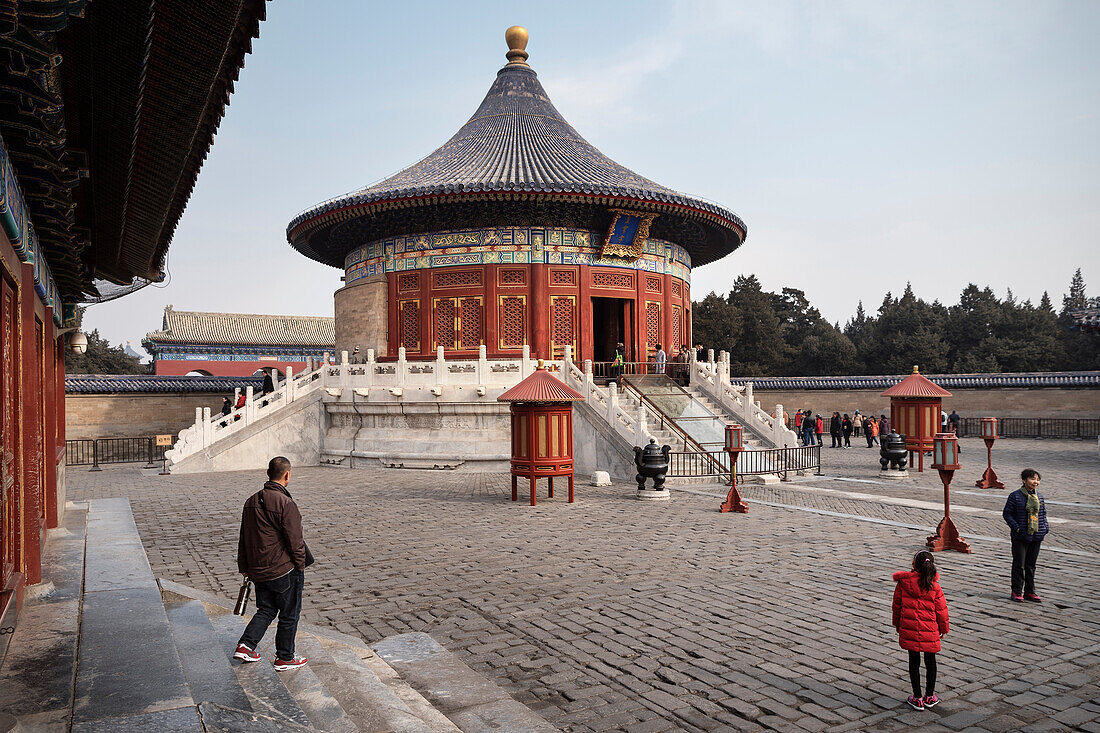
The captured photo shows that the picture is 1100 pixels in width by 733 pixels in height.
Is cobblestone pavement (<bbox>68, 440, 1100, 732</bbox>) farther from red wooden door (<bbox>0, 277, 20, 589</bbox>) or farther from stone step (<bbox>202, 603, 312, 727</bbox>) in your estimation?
red wooden door (<bbox>0, 277, 20, 589</bbox>)

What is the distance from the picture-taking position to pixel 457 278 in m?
22.5

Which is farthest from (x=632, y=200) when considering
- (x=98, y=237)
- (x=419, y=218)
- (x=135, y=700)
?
(x=135, y=700)

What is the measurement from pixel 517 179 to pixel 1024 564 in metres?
17.2

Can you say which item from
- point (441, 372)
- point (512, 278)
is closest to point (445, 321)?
point (512, 278)

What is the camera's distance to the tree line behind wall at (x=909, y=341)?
45.8m

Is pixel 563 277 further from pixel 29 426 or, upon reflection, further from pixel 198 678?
pixel 198 678

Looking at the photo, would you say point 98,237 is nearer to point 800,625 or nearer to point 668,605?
point 668,605

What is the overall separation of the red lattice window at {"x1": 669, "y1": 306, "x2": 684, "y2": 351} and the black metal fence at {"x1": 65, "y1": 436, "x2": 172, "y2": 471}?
1676 centimetres

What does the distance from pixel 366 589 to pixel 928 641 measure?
5123 millimetres

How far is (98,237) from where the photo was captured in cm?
928

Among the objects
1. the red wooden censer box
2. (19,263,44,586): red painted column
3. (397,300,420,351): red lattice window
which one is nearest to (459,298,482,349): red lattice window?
(397,300,420,351): red lattice window

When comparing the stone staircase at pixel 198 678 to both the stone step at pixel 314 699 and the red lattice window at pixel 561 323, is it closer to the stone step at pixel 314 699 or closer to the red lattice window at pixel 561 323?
the stone step at pixel 314 699

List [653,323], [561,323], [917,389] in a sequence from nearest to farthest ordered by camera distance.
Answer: [917,389] < [561,323] < [653,323]

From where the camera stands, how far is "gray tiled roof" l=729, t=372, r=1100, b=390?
29.8m
